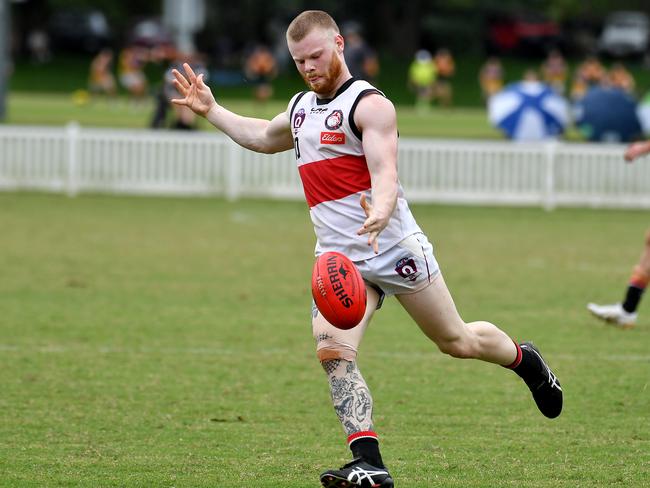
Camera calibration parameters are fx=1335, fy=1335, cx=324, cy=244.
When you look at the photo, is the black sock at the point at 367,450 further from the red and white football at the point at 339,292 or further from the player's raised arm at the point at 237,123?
the player's raised arm at the point at 237,123

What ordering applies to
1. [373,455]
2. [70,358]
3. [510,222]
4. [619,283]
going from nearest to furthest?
[373,455], [70,358], [619,283], [510,222]

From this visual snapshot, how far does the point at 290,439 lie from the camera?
6.80 metres

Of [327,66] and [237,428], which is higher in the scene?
[327,66]

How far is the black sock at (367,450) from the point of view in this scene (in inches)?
218

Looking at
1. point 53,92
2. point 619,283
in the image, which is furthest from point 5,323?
point 53,92

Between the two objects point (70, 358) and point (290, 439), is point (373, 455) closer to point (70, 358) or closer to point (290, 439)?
point (290, 439)

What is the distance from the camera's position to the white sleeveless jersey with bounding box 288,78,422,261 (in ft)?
19.1

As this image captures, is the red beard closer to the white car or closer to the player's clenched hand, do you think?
the player's clenched hand

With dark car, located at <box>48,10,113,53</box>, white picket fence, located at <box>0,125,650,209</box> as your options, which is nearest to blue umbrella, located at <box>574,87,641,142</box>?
white picket fence, located at <box>0,125,650,209</box>

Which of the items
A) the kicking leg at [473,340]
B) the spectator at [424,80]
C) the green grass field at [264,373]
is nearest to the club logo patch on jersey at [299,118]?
the kicking leg at [473,340]

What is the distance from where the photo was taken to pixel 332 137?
581cm

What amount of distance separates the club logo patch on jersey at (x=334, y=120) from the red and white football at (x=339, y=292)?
2.00ft

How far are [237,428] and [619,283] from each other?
7018mm

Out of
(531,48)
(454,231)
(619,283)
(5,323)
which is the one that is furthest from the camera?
(531,48)
